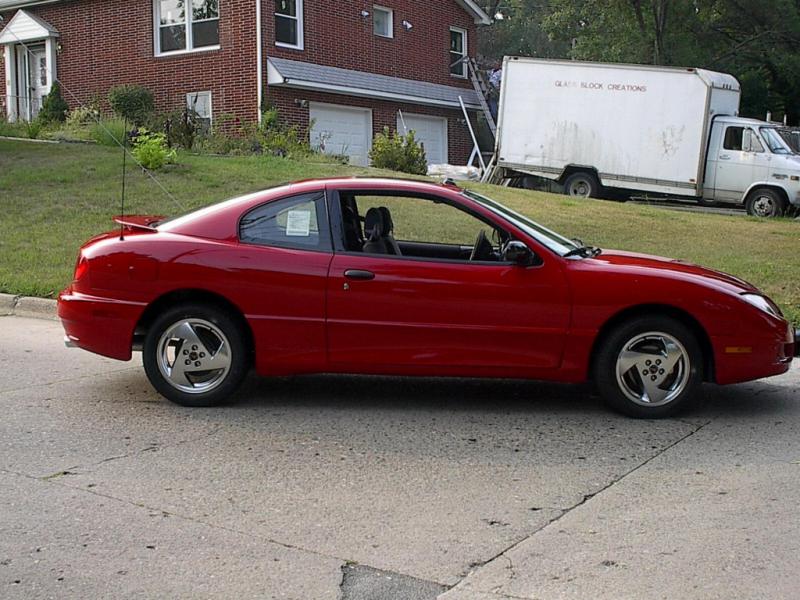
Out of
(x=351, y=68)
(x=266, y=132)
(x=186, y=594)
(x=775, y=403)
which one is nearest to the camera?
(x=186, y=594)

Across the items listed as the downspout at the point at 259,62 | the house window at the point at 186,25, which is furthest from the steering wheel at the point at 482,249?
the house window at the point at 186,25

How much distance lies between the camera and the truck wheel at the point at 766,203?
20625mm

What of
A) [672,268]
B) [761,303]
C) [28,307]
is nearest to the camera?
[761,303]

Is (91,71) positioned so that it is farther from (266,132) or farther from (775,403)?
(775,403)

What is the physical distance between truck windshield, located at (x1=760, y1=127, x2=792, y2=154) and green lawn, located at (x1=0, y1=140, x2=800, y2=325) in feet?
12.8

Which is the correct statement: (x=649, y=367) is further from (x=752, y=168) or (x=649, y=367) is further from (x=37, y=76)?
(x=37, y=76)

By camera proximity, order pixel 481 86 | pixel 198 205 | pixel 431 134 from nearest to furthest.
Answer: pixel 198 205 → pixel 431 134 → pixel 481 86

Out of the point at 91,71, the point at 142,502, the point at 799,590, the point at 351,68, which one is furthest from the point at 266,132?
the point at 799,590

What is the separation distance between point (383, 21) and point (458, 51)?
3855mm

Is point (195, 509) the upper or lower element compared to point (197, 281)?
lower

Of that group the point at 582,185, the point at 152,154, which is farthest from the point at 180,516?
the point at 582,185

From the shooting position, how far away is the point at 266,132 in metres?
21.9

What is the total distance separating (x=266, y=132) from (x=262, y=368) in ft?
52.8

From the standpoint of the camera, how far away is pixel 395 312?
6371mm
